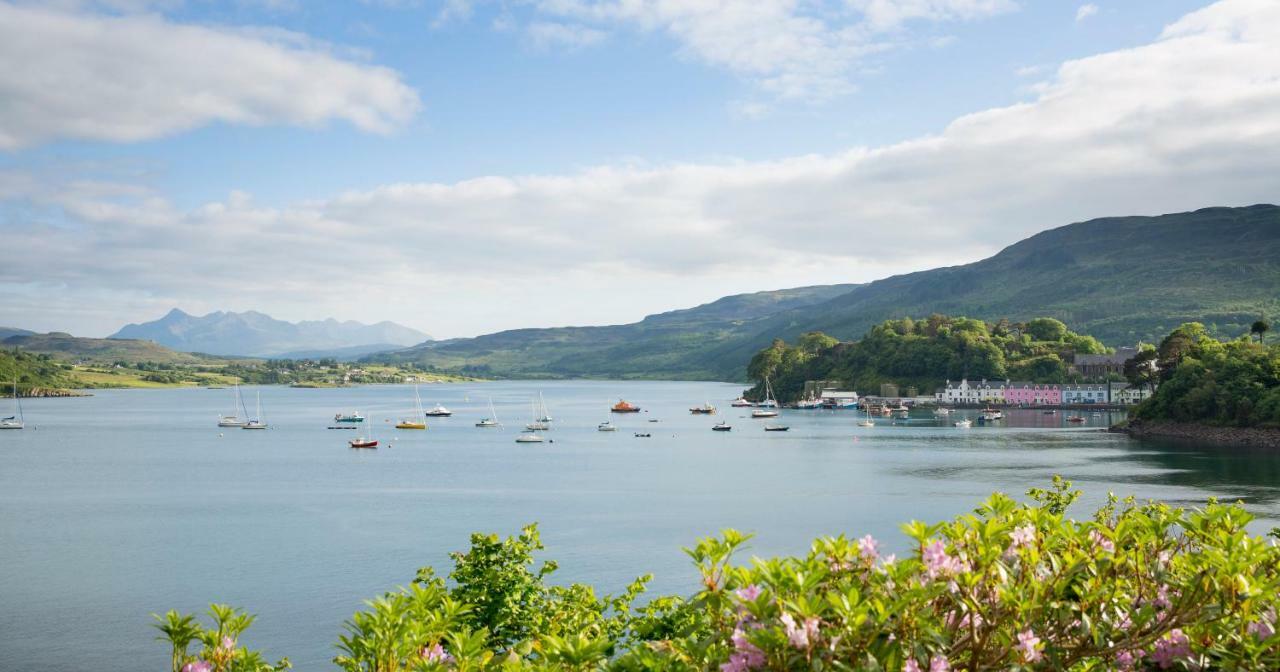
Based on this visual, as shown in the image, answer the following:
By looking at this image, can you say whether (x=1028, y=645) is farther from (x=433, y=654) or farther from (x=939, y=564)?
(x=433, y=654)

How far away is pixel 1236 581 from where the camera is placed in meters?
6.10

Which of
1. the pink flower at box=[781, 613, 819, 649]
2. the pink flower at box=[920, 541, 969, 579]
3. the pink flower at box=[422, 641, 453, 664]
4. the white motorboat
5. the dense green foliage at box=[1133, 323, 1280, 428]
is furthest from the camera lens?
the white motorboat

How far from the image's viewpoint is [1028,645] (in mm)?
5863

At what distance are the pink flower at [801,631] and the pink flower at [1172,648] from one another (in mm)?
2732

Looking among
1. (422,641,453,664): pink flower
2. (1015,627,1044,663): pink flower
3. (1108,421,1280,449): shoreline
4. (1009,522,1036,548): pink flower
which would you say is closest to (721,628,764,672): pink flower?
(1015,627,1044,663): pink flower

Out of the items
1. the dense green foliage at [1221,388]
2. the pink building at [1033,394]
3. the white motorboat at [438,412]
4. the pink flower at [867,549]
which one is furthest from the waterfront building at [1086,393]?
the pink flower at [867,549]

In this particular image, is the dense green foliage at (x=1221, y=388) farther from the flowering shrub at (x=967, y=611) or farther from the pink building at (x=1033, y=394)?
the flowering shrub at (x=967, y=611)

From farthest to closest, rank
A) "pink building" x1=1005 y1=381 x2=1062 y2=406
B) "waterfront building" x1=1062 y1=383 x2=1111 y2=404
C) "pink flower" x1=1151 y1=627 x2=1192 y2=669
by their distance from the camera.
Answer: "pink building" x1=1005 y1=381 x2=1062 y2=406 → "waterfront building" x1=1062 y1=383 x2=1111 y2=404 → "pink flower" x1=1151 y1=627 x2=1192 y2=669

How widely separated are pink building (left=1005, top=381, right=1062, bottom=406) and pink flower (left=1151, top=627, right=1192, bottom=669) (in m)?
185

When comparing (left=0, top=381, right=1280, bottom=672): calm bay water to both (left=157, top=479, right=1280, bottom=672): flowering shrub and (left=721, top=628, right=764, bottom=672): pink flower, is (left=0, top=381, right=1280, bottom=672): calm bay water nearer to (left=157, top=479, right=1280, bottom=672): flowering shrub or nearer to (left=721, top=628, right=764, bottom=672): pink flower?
(left=157, top=479, right=1280, bottom=672): flowering shrub

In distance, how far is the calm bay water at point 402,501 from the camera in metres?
37.5

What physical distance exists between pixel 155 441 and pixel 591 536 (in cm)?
8949

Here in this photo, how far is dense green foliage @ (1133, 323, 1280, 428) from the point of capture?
9638 cm

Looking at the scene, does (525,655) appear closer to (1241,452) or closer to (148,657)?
(148,657)
